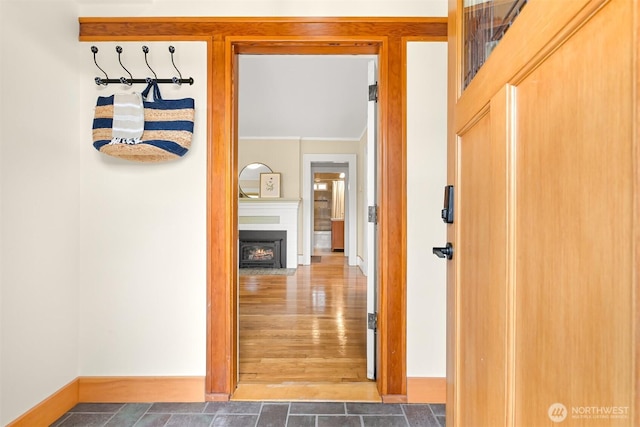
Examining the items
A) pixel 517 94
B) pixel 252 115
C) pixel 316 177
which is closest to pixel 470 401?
pixel 517 94

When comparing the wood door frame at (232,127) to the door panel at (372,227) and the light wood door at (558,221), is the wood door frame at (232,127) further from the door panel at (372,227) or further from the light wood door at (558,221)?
the light wood door at (558,221)

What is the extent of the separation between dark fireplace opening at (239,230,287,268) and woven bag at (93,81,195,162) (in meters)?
3.99

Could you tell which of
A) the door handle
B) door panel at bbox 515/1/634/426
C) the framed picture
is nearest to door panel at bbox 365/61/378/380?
the door handle

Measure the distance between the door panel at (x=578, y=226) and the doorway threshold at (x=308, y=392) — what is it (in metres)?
1.29

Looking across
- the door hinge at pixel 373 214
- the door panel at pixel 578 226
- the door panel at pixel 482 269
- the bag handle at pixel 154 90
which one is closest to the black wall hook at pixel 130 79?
the bag handle at pixel 154 90

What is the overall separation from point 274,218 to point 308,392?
3.97 m

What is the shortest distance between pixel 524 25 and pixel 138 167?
1.72 m

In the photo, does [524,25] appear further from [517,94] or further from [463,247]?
[463,247]

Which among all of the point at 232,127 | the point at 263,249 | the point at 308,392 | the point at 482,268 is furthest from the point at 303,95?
the point at 482,268

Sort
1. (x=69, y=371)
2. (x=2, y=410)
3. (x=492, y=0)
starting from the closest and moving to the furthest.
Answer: (x=492, y=0) → (x=2, y=410) → (x=69, y=371)

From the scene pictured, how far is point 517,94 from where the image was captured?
0.55 m

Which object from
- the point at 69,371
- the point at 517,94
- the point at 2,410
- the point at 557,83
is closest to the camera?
the point at 557,83

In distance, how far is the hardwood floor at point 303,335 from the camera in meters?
1.84

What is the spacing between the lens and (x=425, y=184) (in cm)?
164
